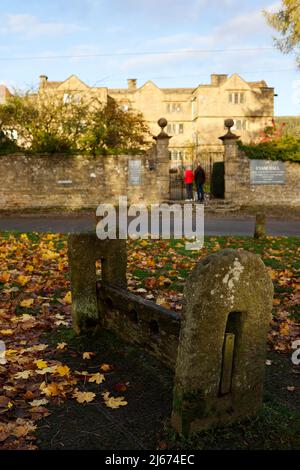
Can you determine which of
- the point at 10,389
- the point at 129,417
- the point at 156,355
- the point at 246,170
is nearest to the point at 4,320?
the point at 10,389

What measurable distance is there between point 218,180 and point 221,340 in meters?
21.0

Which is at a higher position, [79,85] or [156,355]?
[79,85]

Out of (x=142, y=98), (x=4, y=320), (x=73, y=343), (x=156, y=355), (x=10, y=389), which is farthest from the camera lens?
(x=142, y=98)

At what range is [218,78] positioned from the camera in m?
49.6

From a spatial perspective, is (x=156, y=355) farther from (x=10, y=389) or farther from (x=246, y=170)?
(x=246, y=170)

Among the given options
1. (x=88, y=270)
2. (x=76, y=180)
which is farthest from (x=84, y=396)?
(x=76, y=180)

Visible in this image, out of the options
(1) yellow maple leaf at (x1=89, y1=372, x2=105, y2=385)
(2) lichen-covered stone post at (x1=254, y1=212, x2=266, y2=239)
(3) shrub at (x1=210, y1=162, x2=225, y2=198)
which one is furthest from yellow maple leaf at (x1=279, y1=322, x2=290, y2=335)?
(3) shrub at (x1=210, y1=162, x2=225, y2=198)

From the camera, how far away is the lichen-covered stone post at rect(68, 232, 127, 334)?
451cm

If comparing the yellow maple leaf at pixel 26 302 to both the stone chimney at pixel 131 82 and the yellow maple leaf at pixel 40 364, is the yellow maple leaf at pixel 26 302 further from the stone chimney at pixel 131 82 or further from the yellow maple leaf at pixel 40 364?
the stone chimney at pixel 131 82

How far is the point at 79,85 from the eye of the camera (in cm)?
4616

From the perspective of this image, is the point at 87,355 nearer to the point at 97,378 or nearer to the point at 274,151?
the point at 97,378

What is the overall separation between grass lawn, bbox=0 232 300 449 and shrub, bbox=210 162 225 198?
15.9 meters

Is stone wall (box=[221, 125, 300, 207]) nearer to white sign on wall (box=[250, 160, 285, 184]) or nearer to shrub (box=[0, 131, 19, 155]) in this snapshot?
white sign on wall (box=[250, 160, 285, 184])

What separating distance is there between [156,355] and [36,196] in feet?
61.2
